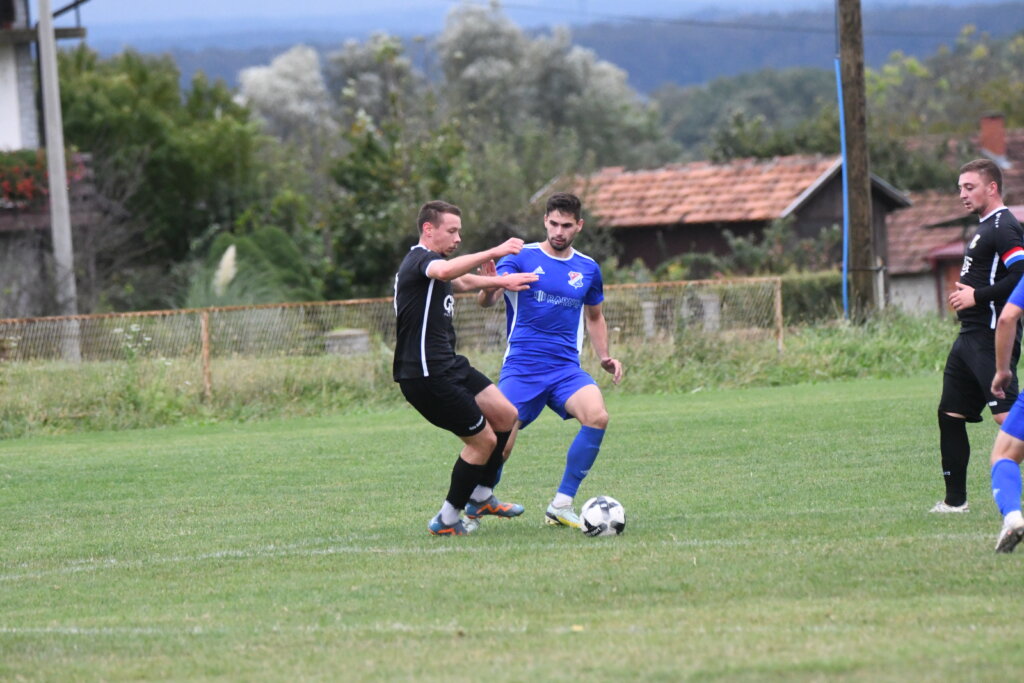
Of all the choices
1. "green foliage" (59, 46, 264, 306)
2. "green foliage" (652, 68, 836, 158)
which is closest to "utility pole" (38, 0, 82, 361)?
"green foliage" (59, 46, 264, 306)

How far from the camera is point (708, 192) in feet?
125

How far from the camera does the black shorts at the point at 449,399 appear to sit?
8258 millimetres

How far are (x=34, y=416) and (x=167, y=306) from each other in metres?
14.4

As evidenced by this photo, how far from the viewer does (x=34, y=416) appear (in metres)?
17.5

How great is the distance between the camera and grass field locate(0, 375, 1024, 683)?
5.42 meters

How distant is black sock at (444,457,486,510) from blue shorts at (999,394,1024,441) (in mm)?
2970

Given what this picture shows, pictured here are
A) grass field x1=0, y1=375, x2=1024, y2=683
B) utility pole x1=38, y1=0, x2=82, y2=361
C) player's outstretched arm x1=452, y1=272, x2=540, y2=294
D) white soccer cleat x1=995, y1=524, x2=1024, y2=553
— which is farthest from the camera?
utility pole x1=38, y1=0, x2=82, y2=361

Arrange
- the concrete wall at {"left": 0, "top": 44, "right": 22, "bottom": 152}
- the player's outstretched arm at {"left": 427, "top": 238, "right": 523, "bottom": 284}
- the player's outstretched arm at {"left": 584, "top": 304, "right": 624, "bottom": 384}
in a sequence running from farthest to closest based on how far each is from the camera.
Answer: the concrete wall at {"left": 0, "top": 44, "right": 22, "bottom": 152}
the player's outstretched arm at {"left": 584, "top": 304, "right": 624, "bottom": 384}
the player's outstretched arm at {"left": 427, "top": 238, "right": 523, "bottom": 284}

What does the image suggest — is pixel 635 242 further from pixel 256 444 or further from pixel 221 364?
pixel 256 444

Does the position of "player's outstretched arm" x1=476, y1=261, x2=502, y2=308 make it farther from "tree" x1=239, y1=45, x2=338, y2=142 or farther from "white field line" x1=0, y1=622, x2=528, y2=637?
"tree" x1=239, y1=45, x2=338, y2=142

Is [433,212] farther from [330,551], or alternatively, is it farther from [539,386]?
[330,551]

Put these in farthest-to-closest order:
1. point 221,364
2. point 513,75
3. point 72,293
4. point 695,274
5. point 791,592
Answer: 1. point 513,75
2. point 695,274
3. point 72,293
4. point 221,364
5. point 791,592

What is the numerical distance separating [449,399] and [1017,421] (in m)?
3.04

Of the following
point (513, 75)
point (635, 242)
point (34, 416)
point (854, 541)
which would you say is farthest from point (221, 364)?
point (513, 75)
